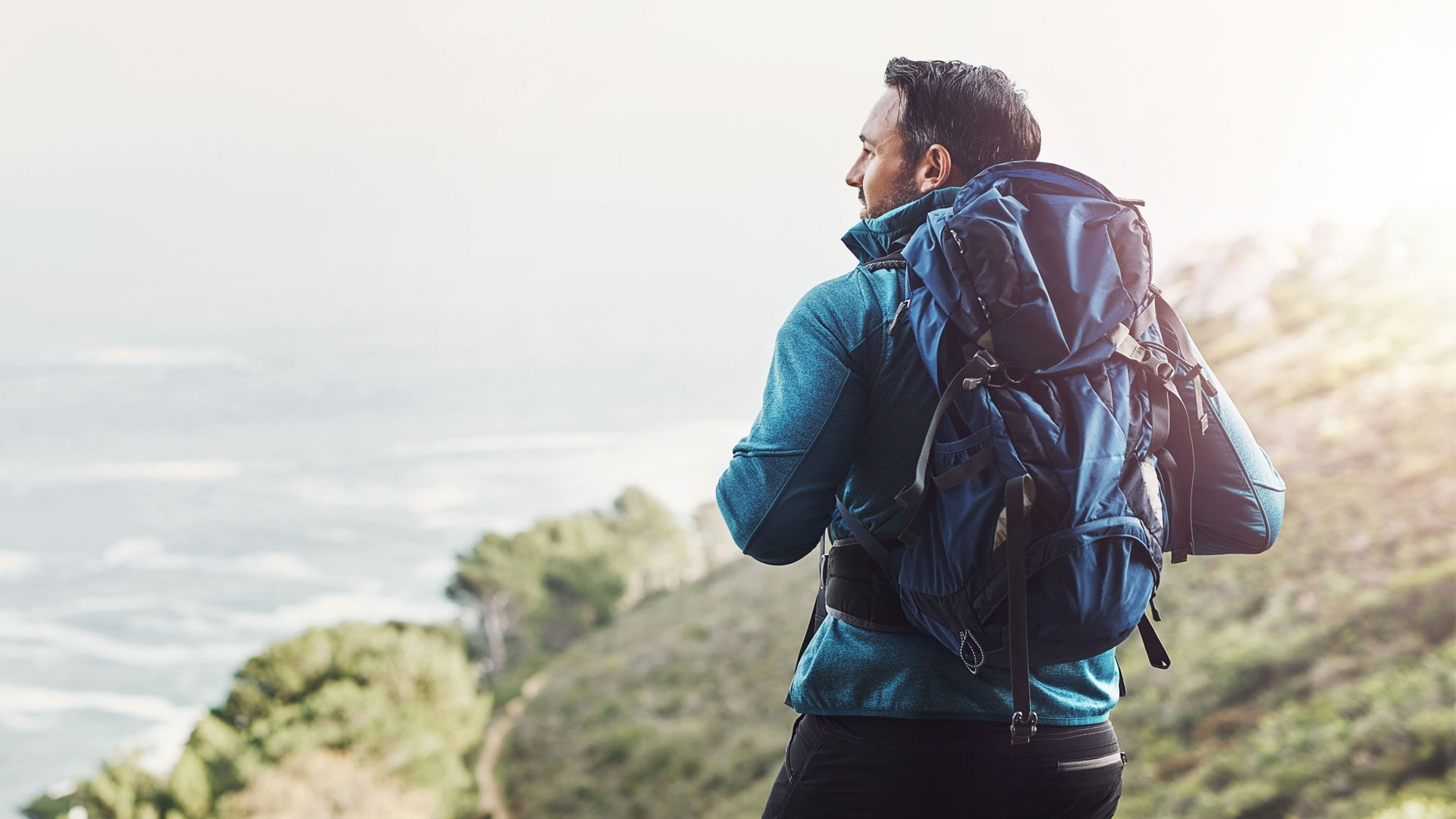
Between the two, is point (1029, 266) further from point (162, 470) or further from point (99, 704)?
point (162, 470)

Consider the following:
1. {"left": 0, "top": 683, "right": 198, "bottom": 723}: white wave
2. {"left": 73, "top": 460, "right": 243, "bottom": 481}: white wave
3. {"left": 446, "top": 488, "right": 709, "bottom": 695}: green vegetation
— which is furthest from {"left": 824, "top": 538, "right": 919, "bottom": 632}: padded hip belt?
{"left": 73, "top": 460, "right": 243, "bottom": 481}: white wave

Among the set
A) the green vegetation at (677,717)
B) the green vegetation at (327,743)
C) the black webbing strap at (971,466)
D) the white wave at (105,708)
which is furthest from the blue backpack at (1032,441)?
the white wave at (105,708)

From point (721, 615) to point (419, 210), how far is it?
46166mm

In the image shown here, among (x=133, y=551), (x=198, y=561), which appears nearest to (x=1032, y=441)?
(x=198, y=561)

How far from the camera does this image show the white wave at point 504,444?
1708 inches

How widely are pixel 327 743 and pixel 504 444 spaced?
3072cm

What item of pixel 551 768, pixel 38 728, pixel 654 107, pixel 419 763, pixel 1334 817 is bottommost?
pixel 1334 817

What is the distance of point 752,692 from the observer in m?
13.9

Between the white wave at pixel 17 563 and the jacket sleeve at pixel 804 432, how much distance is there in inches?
1746

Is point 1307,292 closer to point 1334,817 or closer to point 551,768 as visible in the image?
point 1334,817

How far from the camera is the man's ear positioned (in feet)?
3.36

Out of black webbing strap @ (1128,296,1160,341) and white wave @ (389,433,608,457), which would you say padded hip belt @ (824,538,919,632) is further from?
white wave @ (389,433,608,457)

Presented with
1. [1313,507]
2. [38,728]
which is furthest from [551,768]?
[38,728]

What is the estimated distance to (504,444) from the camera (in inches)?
1726
